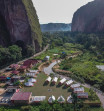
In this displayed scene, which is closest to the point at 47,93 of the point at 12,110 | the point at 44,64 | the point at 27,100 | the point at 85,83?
the point at 27,100

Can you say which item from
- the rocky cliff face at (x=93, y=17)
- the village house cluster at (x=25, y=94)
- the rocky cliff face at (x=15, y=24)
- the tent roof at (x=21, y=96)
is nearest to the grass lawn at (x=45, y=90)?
the village house cluster at (x=25, y=94)

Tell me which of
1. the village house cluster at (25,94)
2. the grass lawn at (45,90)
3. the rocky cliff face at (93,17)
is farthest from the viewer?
the rocky cliff face at (93,17)

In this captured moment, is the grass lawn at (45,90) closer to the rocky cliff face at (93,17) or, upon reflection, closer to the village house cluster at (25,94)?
the village house cluster at (25,94)

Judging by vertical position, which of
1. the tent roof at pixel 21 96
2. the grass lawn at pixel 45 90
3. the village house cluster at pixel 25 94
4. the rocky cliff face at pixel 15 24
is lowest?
the grass lawn at pixel 45 90

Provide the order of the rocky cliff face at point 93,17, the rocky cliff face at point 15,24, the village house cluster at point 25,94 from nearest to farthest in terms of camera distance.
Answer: the village house cluster at point 25,94
the rocky cliff face at point 15,24
the rocky cliff face at point 93,17

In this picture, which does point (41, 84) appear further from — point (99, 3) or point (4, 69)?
point (99, 3)

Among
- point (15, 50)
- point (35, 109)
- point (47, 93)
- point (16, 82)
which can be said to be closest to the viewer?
point (35, 109)

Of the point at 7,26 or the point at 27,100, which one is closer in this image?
the point at 27,100

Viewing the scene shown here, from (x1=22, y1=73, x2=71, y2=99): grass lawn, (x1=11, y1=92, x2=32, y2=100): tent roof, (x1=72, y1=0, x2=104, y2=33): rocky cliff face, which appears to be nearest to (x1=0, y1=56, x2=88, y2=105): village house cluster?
(x1=11, y1=92, x2=32, y2=100): tent roof

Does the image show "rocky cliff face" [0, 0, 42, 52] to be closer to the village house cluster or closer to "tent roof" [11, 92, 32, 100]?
the village house cluster

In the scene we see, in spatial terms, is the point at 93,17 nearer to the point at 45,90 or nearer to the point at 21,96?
the point at 45,90

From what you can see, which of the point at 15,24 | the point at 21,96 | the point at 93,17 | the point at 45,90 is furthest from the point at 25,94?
the point at 93,17
